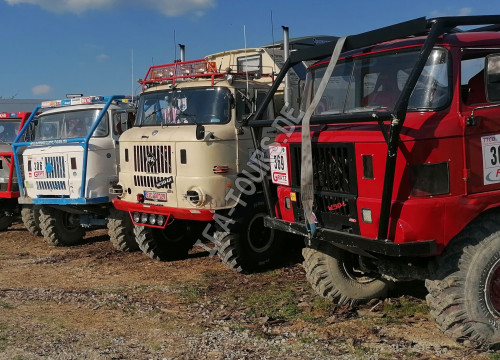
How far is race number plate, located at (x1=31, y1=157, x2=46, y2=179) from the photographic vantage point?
993 centimetres

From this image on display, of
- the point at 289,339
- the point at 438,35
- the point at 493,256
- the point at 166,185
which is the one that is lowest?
the point at 289,339

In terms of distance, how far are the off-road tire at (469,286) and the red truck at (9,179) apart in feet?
29.8

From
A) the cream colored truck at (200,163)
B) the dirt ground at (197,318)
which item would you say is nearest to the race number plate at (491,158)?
the dirt ground at (197,318)

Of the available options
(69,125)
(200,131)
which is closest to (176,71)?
(200,131)

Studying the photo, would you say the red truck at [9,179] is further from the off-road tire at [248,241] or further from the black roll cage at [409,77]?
the black roll cage at [409,77]

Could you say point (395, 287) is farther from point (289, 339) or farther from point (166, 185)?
point (166, 185)

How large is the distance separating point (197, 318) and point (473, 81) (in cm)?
351

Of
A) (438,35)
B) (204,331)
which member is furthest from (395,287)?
(438,35)

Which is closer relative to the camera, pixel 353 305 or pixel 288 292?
pixel 353 305

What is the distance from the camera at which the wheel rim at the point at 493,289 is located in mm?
4727

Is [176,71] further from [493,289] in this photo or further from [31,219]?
[493,289]

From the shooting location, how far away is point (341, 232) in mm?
5020

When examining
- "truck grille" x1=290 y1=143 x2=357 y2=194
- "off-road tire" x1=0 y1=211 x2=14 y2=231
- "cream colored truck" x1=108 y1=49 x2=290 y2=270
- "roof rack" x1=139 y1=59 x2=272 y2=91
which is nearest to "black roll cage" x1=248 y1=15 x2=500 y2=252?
"truck grille" x1=290 y1=143 x2=357 y2=194

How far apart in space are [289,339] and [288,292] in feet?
5.28
